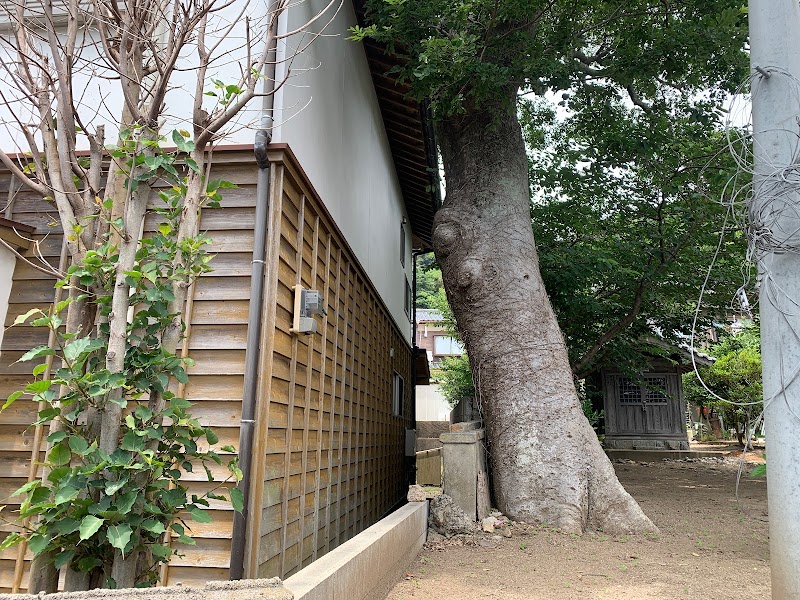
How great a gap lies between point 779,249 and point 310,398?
3749 millimetres

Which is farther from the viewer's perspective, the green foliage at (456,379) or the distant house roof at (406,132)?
the green foliage at (456,379)

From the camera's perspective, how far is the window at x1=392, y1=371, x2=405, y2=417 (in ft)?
37.0

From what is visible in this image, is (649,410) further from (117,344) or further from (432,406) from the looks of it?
(117,344)

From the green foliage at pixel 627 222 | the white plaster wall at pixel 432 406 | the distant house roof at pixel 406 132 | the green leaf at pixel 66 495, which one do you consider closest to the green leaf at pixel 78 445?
the green leaf at pixel 66 495

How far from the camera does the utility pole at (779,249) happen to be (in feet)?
10.7

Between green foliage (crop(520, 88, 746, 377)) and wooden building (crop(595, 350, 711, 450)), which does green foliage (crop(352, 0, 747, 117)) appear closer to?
green foliage (crop(520, 88, 746, 377))

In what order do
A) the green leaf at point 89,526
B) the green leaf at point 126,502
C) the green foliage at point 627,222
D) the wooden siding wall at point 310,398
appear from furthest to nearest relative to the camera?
the green foliage at point 627,222, the wooden siding wall at point 310,398, the green leaf at point 126,502, the green leaf at point 89,526

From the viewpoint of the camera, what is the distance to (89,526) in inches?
88.0

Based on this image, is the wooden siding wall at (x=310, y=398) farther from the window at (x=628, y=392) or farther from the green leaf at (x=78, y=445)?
the window at (x=628, y=392)

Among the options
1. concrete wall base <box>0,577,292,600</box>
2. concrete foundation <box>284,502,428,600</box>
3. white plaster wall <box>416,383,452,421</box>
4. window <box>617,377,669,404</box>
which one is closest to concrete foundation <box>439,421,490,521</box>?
concrete foundation <box>284,502,428,600</box>

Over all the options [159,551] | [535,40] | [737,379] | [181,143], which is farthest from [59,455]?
[737,379]

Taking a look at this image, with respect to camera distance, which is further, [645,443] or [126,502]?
[645,443]

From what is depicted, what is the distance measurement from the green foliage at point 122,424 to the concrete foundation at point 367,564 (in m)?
0.54

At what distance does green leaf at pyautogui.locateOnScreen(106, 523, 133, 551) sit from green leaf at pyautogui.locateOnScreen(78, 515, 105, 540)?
2.1 inches
